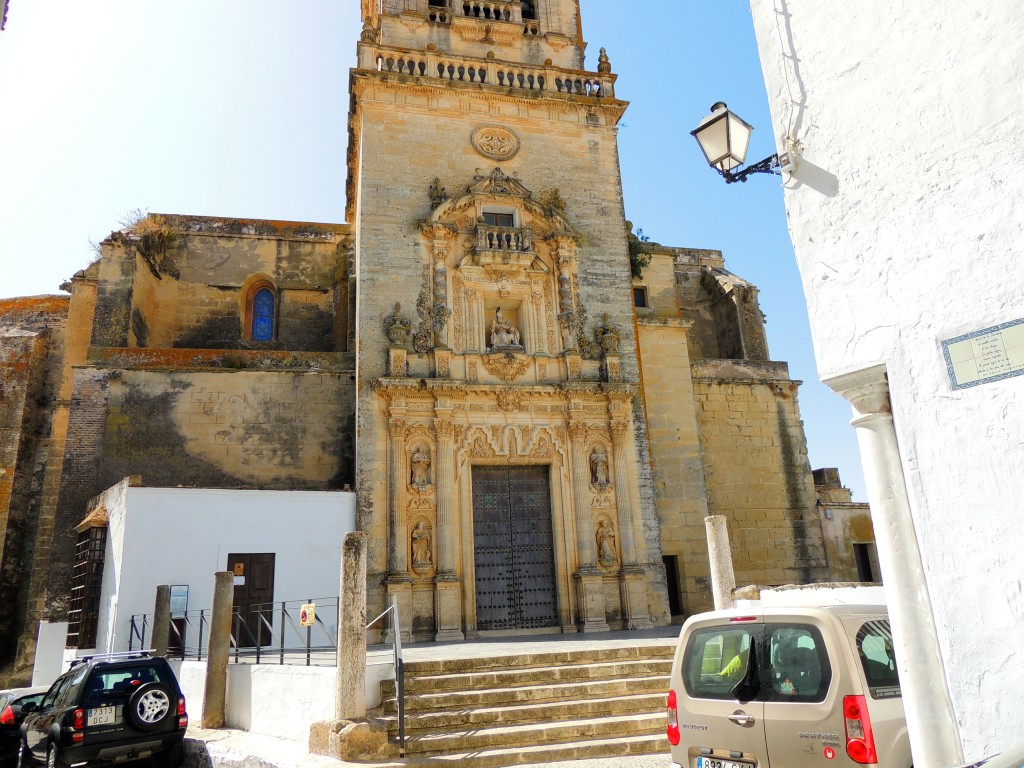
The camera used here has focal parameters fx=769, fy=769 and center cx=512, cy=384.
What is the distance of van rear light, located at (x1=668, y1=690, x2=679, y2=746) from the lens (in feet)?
18.4

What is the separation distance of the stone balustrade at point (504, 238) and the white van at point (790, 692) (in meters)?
11.9

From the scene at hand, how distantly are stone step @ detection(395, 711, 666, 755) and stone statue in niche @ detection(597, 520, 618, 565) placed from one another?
6579mm

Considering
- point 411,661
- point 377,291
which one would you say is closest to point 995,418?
point 411,661

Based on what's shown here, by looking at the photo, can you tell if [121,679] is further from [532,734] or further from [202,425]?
[202,425]

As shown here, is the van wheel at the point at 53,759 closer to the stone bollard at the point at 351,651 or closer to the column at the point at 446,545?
the stone bollard at the point at 351,651

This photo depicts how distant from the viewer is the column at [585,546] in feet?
48.4

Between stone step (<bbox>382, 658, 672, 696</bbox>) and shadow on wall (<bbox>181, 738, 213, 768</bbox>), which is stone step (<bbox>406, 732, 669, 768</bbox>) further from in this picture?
shadow on wall (<bbox>181, 738, 213, 768</bbox>)

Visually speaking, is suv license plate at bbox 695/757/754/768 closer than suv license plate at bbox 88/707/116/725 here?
Yes

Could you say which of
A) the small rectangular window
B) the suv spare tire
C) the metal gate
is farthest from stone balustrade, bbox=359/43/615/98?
the suv spare tire

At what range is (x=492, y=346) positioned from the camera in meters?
16.2

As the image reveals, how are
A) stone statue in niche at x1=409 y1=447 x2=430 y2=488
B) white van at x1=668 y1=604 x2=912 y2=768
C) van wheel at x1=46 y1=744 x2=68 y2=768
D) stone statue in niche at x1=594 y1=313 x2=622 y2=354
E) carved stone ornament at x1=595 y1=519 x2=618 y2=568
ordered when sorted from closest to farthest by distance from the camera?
white van at x1=668 y1=604 x2=912 y2=768, van wheel at x1=46 y1=744 x2=68 y2=768, stone statue in niche at x1=409 y1=447 x2=430 y2=488, carved stone ornament at x1=595 y1=519 x2=618 y2=568, stone statue in niche at x1=594 y1=313 x2=622 y2=354

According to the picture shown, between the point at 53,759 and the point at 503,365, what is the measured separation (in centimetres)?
989

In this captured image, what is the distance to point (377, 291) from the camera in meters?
15.9

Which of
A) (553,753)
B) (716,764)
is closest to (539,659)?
(553,753)
